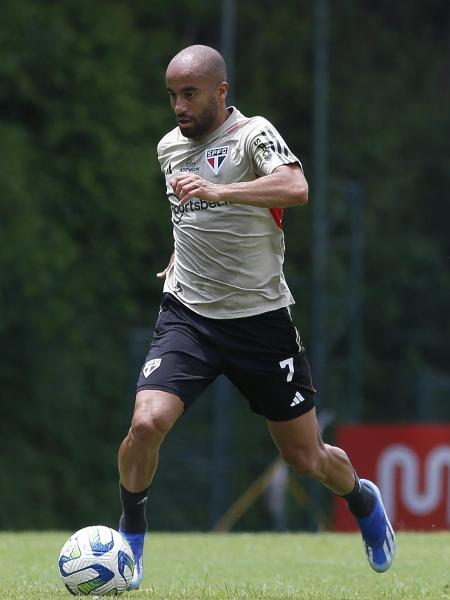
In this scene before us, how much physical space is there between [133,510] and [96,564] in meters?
0.64

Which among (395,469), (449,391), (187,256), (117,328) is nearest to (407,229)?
(117,328)

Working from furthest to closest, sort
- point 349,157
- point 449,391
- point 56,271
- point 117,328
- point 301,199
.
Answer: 1. point 349,157
2. point 117,328
3. point 56,271
4. point 449,391
5. point 301,199

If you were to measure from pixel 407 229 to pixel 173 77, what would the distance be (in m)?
27.3

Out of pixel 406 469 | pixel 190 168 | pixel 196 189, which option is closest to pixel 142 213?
pixel 406 469

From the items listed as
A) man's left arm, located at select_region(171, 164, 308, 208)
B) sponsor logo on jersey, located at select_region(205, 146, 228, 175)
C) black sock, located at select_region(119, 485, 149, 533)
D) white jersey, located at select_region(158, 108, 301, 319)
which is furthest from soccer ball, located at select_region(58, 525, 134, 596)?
sponsor logo on jersey, located at select_region(205, 146, 228, 175)

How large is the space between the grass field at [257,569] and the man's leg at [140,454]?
0.30m

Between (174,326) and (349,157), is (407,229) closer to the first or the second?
(349,157)

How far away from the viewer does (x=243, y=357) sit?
7.90 m

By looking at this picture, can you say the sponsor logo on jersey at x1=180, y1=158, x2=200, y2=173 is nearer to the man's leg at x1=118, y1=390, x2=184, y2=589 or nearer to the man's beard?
the man's beard

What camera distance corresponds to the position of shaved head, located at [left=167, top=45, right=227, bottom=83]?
7809 mm

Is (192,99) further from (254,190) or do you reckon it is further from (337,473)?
(337,473)

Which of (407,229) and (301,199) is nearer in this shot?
(301,199)

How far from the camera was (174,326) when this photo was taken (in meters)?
7.99

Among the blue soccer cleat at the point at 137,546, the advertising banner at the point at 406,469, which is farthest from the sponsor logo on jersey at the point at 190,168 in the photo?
the advertising banner at the point at 406,469
